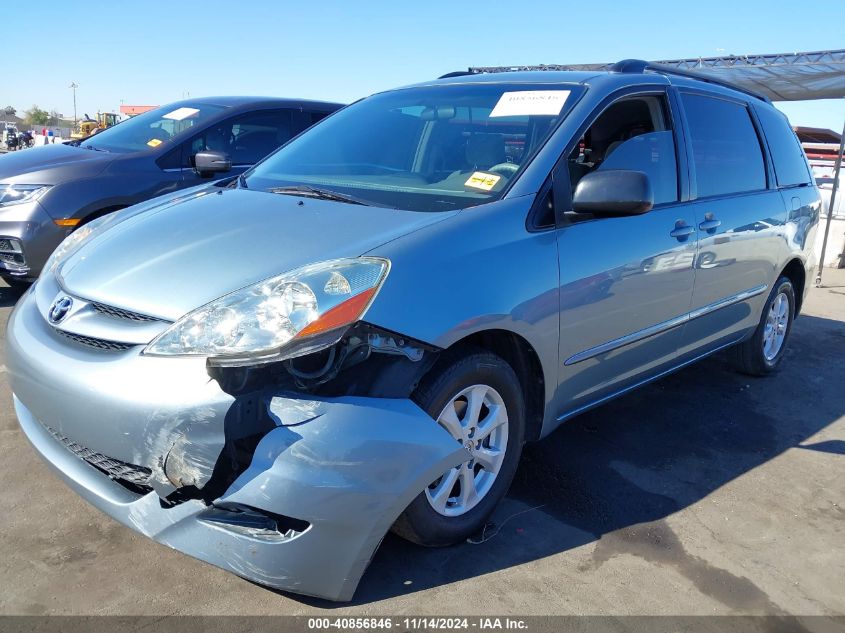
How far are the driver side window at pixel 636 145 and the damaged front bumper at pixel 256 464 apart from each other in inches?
67.1

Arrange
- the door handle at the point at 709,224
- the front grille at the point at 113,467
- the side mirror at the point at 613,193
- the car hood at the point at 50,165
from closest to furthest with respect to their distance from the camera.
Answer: the front grille at the point at 113,467, the side mirror at the point at 613,193, the door handle at the point at 709,224, the car hood at the point at 50,165

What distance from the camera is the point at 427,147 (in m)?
3.20

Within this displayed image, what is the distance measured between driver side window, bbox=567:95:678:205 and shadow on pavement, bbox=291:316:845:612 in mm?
1303

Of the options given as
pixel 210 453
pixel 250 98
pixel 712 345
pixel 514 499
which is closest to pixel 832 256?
pixel 712 345

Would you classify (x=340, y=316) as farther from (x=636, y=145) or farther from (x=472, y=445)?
(x=636, y=145)

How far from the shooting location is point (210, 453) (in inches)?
75.2

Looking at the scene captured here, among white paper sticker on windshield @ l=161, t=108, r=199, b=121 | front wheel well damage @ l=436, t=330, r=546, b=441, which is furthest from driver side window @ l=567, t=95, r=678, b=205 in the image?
white paper sticker on windshield @ l=161, t=108, r=199, b=121

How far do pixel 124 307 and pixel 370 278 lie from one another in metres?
0.82

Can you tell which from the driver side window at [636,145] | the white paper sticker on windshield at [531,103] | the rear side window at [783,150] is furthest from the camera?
the rear side window at [783,150]

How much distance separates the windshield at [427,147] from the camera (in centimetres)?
280

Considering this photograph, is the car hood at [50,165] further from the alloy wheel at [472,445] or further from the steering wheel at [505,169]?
the alloy wheel at [472,445]

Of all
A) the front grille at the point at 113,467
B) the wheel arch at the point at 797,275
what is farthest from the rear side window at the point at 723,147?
the front grille at the point at 113,467

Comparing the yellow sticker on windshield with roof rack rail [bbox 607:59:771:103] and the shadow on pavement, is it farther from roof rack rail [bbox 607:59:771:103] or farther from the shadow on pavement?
the shadow on pavement

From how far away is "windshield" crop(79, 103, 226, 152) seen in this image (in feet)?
19.4
